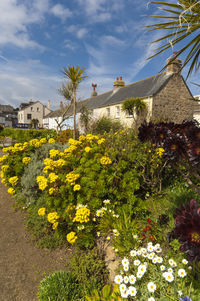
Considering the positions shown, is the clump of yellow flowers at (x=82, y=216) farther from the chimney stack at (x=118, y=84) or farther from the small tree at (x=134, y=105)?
the chimney stack at (x=118, y=84)

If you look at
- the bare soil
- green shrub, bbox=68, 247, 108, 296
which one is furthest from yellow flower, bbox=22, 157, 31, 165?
green shrub, bbox=68, 247, 108, 296

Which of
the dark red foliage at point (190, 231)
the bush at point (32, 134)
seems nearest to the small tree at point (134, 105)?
the bush at point (32, 134)

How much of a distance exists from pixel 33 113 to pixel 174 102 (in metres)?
37.4

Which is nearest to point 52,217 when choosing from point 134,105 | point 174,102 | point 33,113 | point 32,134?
point 32,134

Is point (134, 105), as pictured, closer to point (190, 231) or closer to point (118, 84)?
point (118, 84)

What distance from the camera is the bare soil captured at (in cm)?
234

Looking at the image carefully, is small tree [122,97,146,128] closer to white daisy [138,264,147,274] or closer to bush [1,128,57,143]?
bush [1,128,57,143]

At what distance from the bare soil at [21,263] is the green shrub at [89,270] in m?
0.30

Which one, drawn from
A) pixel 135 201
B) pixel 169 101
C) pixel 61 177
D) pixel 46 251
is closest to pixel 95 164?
pixel 61 177

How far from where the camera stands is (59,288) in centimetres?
212

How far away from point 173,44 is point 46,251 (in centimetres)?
384

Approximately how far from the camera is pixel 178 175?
4.12 metres

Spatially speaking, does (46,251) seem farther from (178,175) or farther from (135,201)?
(178,175)

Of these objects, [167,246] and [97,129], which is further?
[97,129]
